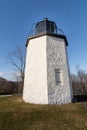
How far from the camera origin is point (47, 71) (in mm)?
12594

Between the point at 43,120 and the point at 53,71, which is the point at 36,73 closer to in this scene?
the point at 53,71

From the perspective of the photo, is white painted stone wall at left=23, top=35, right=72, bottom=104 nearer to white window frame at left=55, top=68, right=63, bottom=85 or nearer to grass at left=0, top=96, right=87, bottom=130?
white window frame at left=55, top=68, right=63, bottom=85

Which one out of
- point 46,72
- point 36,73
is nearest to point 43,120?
point 46,72

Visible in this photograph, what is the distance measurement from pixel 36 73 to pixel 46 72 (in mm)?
1159

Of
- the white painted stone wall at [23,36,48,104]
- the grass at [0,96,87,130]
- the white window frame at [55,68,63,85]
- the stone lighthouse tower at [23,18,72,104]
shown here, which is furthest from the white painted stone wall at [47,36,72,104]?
the grass at [0,96,87,130]

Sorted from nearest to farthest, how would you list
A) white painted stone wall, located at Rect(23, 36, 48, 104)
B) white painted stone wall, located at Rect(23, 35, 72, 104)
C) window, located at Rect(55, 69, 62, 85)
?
white painted stone wall, located at Rect(23, 35, 72, 104) → white painted stone wall, located at Rect(23, 36, 48, 104) → window, located at Rect(55, 69, 62, 85)

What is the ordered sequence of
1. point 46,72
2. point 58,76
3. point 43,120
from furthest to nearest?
point 58,76, point 46,72, point 43,120

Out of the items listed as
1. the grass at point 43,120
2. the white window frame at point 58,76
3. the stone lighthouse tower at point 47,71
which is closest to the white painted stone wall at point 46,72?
the stone lighthouse tower at point 47,71

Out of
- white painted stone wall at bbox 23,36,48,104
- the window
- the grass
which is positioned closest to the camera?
the grass

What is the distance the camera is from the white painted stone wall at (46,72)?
1235cm

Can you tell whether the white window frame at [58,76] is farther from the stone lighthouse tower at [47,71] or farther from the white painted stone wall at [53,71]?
the white painted stone wall at [53,71]

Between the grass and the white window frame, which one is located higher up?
the white window frame

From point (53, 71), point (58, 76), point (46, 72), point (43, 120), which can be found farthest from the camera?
point (58, 76)

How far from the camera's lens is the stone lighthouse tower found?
12391 mm
